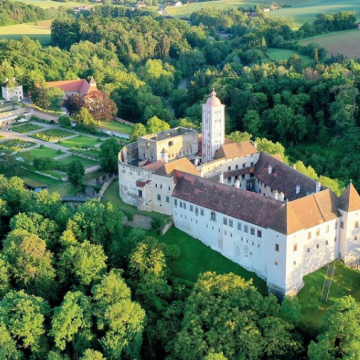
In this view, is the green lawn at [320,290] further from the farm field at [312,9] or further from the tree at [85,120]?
the farm field at [312,9]

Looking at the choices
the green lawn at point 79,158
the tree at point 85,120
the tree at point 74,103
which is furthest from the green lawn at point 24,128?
the green lawn at point 79,158

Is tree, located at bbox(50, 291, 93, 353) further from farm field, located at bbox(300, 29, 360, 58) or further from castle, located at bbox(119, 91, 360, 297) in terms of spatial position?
farm field, located at bbox(300, 29, 360, 58)

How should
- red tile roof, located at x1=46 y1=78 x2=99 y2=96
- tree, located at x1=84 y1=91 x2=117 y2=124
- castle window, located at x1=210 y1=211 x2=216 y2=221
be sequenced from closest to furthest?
castle window, located at x1=210 y1=211 x2=216 y2=221 < tree, located at x1=84 y1=91 x2=117 y2=124 < red tile roof, located at x1=46 y1=78 x2=99 y2=96

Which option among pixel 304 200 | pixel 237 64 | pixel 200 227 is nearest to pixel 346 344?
pixel 304 200

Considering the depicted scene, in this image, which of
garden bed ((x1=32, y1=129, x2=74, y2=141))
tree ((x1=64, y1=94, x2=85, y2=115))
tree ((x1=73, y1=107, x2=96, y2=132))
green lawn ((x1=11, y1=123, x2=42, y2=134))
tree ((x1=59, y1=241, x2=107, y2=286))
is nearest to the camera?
tree ((x1=59, y1=241, x2=107, y2=286))

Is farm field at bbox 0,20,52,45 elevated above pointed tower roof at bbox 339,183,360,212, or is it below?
below

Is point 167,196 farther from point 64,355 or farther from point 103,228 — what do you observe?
point 64,355

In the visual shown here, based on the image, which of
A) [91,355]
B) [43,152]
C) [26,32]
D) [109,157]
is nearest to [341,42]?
[43,152]

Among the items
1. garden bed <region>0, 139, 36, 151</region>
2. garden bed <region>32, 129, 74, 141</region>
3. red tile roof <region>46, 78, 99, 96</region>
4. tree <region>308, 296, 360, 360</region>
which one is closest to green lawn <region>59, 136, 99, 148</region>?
garden bed <region>32, 129, 74, 141</region>
